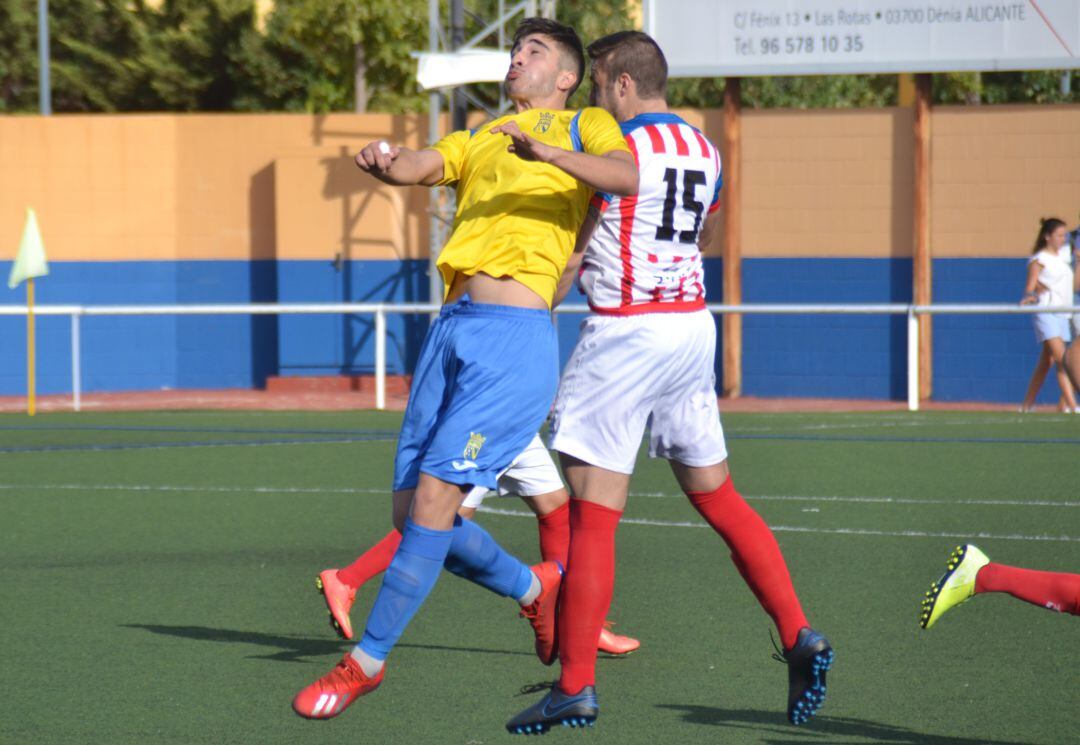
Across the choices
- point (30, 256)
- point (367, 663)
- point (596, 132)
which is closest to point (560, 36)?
point (596, 132)

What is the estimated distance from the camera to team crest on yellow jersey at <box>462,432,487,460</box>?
494cm

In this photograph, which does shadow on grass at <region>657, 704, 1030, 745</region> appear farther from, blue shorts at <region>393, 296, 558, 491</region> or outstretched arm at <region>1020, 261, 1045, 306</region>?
outstretched arm at <region>1020, 261, 1045, 306</region>

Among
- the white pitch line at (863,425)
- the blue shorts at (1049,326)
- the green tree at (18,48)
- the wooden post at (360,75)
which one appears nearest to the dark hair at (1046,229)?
the blue shorts at (1049,326)

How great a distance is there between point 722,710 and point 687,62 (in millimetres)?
16981

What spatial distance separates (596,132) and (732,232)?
57.5 feet

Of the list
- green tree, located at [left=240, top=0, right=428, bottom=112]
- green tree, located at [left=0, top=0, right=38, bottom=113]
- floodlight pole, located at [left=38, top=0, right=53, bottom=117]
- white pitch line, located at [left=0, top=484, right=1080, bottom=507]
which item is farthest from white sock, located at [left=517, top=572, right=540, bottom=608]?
green tree, located at [left=0, top=0, right=38, bottom=113]

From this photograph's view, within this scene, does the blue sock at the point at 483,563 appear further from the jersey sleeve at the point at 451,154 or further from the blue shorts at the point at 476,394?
the jersey sleeve at the point at 451,154

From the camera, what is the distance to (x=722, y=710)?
17.4 ft

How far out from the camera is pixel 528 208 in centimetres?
511

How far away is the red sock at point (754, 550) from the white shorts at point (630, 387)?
18 centimetres

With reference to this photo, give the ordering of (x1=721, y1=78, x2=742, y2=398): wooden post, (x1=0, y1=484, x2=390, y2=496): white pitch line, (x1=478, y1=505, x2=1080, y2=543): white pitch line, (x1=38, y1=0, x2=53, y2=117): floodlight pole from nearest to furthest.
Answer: (x1=478, y1=505, x2=1080, y2=543): white pitch line
(x1=0, y1=484, x2=390, y2=496): white pitch line
(x1=721, y1=78, x2=742, y2=398): wooden post
(x1=38, y1=0, x2=53, y2=117): floodlight pole

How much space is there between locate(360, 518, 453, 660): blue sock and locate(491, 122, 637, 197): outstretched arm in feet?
3.59

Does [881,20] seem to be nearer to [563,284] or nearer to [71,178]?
[71,178]

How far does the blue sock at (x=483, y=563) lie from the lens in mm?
5289
